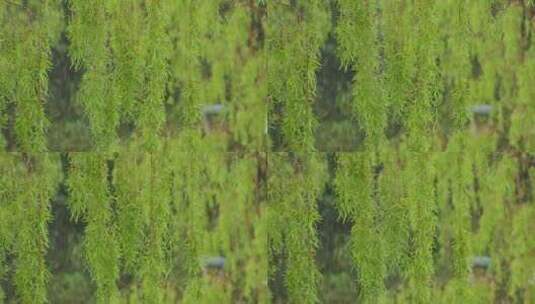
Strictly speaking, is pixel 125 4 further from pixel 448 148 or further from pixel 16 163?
pixel 448 148

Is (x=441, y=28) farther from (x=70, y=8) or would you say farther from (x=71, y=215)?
(x=71, y=215)

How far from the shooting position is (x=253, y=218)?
8.46ft

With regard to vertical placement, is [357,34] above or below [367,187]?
above

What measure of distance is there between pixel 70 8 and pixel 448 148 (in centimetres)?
146

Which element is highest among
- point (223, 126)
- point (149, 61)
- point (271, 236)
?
point (149, 61)

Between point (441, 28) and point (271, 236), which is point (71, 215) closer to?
point (271, 236)

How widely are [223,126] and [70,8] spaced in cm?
70

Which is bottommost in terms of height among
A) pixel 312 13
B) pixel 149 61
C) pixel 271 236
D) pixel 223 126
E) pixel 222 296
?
pixel 222 296

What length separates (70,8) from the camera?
2594 mm

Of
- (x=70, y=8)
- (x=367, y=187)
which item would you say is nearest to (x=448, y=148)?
(x=367, y=187)

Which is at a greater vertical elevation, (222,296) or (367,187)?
(367,187)

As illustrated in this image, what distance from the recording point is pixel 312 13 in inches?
102

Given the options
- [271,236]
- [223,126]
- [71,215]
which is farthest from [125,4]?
[271,236]

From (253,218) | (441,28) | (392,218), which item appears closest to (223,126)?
(253,218)
